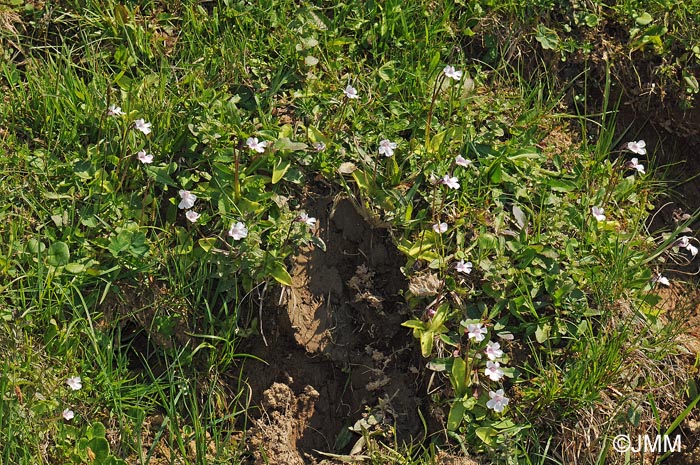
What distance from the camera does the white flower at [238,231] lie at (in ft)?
8.96

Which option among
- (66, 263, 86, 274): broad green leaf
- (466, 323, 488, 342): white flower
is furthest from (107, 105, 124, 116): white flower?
(466, 323, 488, 342): white flower

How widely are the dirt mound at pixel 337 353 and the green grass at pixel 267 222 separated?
3.2 inches

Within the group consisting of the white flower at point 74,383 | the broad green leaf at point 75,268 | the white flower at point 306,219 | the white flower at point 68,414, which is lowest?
the white flower at point 68,414

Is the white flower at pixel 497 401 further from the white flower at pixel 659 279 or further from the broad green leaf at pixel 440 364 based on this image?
the white flower at pixel 659 279

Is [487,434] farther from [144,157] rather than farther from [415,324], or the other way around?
[144,157]

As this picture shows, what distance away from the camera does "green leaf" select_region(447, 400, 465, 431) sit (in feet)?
8.77

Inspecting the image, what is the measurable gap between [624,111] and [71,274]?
2448 mm

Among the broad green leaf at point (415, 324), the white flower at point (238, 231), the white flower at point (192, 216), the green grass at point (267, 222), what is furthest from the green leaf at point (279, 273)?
the broad green leaf at point (415, 324)

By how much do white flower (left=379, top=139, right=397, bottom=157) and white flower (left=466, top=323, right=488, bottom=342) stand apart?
68 cm

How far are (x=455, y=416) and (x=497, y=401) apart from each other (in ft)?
0.50

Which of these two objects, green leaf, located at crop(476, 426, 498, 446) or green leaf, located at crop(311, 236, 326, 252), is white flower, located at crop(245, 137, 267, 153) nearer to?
green leaf, located at crop(311, 236, 326, 252)

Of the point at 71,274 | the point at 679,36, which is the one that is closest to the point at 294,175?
the point at 71,274

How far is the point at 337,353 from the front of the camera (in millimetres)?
2863

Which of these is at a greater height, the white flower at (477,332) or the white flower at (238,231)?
the white flower at (238,231)
